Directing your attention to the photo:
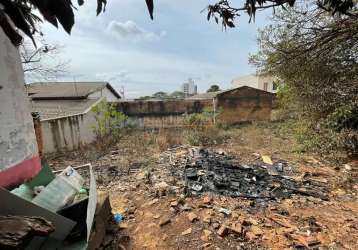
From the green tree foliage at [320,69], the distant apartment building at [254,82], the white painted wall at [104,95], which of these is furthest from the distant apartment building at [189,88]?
the green tree foliage at [320,69]

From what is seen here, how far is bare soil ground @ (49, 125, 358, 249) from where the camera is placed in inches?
128

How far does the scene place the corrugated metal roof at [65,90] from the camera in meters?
14.1

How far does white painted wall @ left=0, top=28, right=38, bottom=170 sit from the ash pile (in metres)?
2.89

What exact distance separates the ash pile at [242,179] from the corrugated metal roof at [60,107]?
277 inches

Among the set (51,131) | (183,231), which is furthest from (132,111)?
(183,231)

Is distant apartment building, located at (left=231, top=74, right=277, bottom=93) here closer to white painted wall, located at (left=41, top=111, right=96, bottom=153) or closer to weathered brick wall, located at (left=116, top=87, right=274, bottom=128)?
weathered brick wall, located at (left=116, top=87, right=274, bottom=128)

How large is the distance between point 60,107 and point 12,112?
9486 mm

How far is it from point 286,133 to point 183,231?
767cm

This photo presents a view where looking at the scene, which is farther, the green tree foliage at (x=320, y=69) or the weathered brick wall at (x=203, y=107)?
the weathered brick wall at (x=203, y=107)

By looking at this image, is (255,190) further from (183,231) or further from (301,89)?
(301,89)

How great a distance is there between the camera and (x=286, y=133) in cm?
972

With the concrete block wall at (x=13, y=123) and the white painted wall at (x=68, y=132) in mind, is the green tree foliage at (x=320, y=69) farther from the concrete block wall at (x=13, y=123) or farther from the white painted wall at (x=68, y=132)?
the white painted wall at (x=68, y=132)

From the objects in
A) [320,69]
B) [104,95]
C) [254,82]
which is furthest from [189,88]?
[320,69]

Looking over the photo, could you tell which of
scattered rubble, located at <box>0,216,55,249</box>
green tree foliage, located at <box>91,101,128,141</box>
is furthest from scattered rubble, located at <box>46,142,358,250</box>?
green tree foliage, located at <box>91,101,128,141</box>
